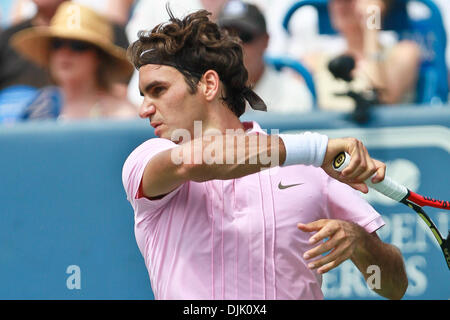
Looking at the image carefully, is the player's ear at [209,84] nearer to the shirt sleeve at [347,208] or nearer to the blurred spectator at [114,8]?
the shirt sleeve at [347,208]

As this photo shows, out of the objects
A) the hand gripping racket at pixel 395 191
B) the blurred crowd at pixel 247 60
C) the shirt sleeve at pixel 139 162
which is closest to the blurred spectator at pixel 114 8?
the blurred crowd at pixel 247 60

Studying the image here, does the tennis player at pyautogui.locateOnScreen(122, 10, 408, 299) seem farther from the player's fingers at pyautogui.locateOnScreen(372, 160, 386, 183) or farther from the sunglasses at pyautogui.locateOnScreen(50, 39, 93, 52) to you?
the sunglasses at pyautogui.locateOnScreen(50, 39, 93, 52)

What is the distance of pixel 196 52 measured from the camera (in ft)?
10.9

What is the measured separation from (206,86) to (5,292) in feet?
7.00

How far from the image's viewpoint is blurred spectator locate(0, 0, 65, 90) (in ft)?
20.1

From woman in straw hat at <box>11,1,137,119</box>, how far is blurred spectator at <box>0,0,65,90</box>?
36 cm

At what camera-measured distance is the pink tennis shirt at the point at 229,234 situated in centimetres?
307

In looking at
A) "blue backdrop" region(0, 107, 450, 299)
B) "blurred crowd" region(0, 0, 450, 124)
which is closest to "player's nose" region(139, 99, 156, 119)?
"blue backdrop" region(0, 107, 450, 299)

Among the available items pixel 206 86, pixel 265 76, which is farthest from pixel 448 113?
pixel 206 86

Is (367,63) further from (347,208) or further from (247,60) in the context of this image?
(347,208)

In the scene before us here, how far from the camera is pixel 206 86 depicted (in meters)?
3.33

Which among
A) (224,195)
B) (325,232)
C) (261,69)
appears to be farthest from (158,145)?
(261,69)
